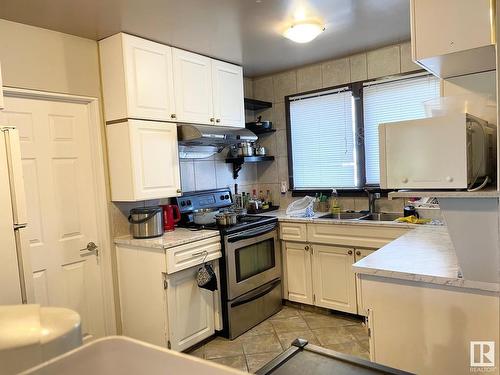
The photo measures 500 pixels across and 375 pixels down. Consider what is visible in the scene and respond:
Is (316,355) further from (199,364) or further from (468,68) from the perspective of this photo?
(468,68)

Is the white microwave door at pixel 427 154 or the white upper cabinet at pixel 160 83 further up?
the white upper cabinet at pixel 160 83

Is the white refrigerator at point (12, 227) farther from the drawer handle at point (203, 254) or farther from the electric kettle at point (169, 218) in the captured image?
the electric kettle at point (169, 218)

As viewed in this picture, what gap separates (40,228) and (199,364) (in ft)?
7.67

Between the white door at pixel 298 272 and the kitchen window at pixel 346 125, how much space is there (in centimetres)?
78

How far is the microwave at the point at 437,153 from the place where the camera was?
137 centimetres

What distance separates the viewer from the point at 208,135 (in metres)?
3.02

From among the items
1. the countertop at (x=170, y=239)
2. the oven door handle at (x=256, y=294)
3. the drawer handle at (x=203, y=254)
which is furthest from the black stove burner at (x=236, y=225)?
the oven door handle at (x=256, y=294)

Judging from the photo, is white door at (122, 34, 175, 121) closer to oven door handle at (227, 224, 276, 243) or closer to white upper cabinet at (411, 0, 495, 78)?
oven door handle at (227, 224, 276, 243)

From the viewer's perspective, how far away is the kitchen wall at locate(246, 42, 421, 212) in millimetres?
3436

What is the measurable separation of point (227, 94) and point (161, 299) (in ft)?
6.38

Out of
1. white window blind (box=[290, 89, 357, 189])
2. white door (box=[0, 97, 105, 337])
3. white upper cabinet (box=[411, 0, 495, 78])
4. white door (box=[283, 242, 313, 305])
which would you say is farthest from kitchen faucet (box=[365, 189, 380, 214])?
white door (box=[0, 97, 105, 337])

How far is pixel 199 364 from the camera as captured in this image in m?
0.64

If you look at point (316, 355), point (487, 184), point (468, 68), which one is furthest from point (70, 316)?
point (468, 68)

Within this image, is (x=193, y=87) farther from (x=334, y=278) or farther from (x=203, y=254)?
(x=334, y=278)
